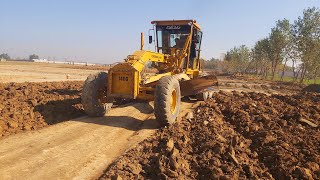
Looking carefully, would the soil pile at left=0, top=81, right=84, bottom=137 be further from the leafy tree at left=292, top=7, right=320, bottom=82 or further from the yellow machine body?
the leafy tree at left=292, top=7, right=320, bottom=82

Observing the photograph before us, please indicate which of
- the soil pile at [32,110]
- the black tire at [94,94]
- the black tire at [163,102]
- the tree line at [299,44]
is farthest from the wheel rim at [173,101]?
the tree line at [299,44]

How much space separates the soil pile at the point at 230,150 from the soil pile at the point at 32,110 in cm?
327

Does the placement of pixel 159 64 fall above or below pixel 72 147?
above

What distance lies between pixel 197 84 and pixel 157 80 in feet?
5.27

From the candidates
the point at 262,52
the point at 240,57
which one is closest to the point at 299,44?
the point at 262,52

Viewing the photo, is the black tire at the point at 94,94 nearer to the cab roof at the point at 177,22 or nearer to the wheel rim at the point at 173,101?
the wheel rim at the point at 173,101

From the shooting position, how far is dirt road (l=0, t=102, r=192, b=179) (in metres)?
5.27

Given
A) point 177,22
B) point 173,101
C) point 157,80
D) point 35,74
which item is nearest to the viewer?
point 173,101

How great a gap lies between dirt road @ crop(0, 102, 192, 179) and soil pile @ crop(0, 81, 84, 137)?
0.62 metres

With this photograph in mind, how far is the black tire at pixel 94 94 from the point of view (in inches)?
346

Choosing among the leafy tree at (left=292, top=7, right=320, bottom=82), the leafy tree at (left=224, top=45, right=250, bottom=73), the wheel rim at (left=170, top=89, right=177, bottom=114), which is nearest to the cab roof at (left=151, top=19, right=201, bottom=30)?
the wheel rim at (left=170, top=89, right=177, bottom=114)

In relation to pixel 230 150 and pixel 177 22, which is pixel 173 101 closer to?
pixel 230 150

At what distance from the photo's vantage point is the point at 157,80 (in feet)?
31.1

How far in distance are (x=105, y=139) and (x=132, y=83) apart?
1839 millimetres
